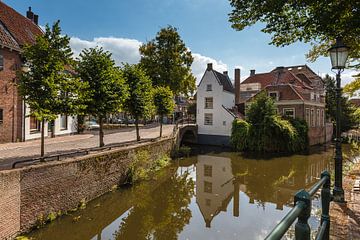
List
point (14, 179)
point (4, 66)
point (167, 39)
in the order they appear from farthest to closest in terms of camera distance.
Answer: point (167, 39) → point (4, 66) → point (14, 179)

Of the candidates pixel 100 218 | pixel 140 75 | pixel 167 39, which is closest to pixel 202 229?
pixel 100 218

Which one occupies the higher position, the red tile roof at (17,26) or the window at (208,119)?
the red tile roof at (17,26)

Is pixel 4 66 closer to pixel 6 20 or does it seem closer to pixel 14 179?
pixel 6 20

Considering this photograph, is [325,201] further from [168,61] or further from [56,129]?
[168,61]

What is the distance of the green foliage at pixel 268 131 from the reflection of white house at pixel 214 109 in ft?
11.3

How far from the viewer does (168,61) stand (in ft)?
102

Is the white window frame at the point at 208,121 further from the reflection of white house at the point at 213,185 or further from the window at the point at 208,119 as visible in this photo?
the reflection of white house at the point at 213,185

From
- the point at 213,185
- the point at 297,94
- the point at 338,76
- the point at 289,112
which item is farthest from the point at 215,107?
the point at 338,76

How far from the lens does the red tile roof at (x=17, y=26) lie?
1411 cm

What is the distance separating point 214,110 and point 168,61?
9394 mm

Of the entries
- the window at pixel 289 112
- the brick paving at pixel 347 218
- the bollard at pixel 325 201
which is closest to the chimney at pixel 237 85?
the window at pixel 289 112

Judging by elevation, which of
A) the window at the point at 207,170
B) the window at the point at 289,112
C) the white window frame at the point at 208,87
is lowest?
the window at the point at 207,170

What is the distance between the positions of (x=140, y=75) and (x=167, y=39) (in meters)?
18.0

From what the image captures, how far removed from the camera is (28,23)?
17328 mm
